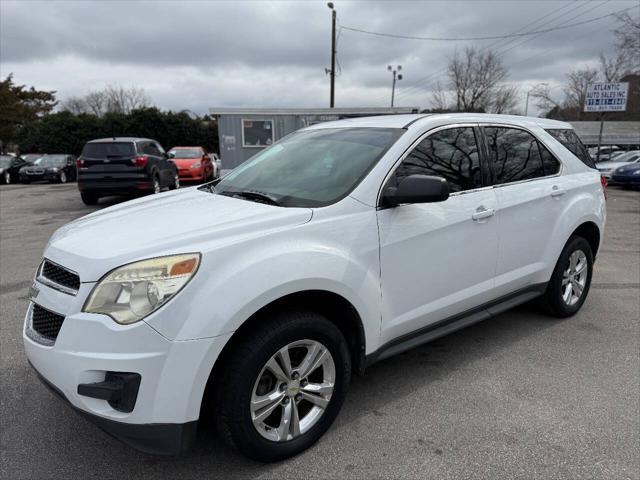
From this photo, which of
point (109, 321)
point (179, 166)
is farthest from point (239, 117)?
point (109, 321)

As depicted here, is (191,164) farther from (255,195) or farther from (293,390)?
(293,390)

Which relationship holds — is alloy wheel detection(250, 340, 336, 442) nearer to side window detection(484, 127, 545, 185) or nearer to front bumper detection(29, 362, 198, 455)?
front bumper detection(29, 362, 198, 455)

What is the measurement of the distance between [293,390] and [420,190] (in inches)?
49.5

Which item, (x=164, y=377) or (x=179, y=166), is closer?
(x=164, y=377)

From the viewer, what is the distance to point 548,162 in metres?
3.89

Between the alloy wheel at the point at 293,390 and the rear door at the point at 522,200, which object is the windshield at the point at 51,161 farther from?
the alloy wheel at the point at 293,390

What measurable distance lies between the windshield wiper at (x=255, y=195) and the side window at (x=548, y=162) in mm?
2429

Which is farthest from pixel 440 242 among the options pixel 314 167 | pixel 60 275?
pixel 60 275

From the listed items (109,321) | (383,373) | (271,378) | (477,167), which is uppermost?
(477,167)

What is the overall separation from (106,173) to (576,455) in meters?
12.1

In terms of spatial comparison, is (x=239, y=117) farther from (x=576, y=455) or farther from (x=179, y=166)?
(x=576, y=455)

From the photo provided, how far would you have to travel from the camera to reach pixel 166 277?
200cm

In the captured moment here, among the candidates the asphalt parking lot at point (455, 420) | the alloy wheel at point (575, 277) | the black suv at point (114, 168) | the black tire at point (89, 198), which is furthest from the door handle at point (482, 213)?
the black tire at point (89, 198)

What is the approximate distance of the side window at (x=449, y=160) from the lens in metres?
2.93
